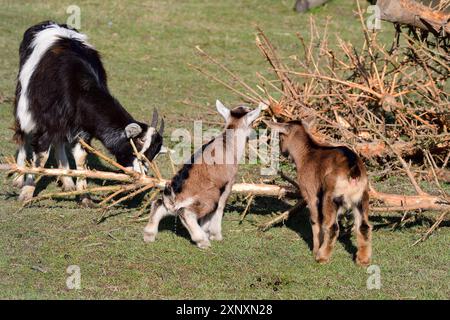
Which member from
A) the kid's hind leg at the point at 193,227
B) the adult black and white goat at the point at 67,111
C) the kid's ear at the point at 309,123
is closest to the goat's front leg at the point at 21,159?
the adult black and white goat at the point at 67,111

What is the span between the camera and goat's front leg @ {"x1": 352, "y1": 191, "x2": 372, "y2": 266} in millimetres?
6566

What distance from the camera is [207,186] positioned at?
7.15 metres

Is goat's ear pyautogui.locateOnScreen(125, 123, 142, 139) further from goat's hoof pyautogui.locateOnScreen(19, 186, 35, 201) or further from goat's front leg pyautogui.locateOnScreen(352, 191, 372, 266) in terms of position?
goat's front leg pyautogui.locateOnScreen(352, 191, 372, 266)

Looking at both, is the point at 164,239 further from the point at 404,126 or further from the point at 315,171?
the point at 404,126

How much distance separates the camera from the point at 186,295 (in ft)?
20.2

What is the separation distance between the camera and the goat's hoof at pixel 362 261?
6766 mm

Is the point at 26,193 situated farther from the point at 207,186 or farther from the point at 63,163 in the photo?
the point at 207,186

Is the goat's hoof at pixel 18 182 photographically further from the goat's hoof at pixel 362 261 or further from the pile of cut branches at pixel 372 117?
the goat's hoof at pixel 362 261

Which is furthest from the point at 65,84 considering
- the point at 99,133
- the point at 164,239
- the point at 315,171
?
the point at 315,171

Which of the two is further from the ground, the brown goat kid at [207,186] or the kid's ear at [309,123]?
the kid's ear at [309,123]

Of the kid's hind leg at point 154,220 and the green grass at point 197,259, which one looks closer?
the green grass at point 197,259

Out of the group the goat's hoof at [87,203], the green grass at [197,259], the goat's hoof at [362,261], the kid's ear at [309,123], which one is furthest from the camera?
the goat's hoof at [87,203]
